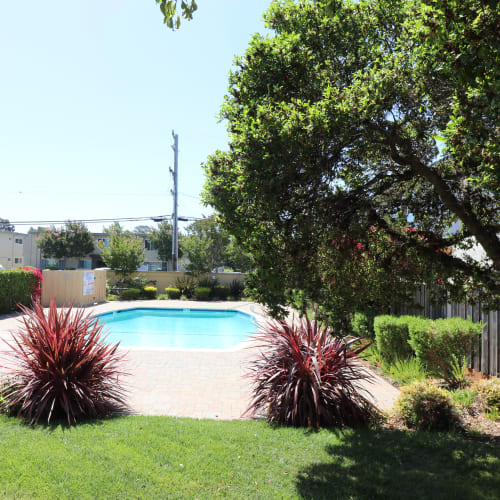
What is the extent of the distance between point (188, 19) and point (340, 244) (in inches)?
105

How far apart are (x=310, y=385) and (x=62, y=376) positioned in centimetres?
330

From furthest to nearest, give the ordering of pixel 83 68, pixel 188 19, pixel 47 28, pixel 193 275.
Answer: pixel 193 275
pixel 83 68
pixel 47 28
pixel 188 19

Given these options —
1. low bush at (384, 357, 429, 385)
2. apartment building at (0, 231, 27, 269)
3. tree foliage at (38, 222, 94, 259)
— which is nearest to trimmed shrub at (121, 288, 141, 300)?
low bush at (384, 357, 429, 385)

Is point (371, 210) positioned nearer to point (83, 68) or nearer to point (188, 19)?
point (188, 19)

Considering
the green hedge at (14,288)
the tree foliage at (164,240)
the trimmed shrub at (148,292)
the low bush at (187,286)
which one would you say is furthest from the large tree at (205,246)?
the green hedge at (14,288)

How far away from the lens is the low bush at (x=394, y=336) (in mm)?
7488

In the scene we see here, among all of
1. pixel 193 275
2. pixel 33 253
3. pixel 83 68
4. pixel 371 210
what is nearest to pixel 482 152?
pixel 371 210

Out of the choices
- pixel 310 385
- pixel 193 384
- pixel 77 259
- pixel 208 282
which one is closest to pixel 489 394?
pixel 310 385

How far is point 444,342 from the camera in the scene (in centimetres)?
625

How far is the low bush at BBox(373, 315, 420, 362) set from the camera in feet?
24.6

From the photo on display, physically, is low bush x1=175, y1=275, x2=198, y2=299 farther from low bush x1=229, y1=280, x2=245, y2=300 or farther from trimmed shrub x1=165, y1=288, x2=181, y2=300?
low bush x1=229, y1=280, x2=245, y2=300

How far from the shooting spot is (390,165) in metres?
4.80

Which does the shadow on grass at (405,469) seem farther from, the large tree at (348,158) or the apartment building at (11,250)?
the apartment building at (11,250)

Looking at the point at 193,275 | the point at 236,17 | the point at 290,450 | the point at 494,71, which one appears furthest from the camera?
the point at 193,275
